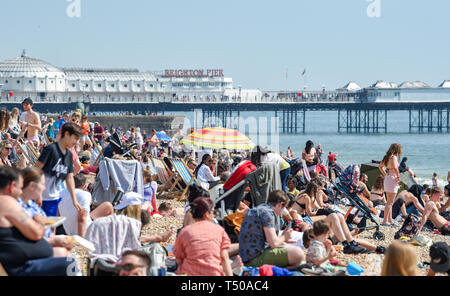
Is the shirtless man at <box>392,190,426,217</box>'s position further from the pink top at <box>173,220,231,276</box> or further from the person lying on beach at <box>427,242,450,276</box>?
the pink top at <box>173,220,231,276</box>

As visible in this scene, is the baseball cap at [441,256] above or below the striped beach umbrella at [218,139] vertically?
below

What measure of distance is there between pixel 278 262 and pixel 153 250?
1079 millimetres

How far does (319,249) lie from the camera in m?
5.50

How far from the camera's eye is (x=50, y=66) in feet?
311

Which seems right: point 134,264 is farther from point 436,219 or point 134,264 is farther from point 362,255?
point 436,219

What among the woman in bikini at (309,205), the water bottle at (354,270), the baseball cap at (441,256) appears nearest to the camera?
the baseball cap at (441,256)

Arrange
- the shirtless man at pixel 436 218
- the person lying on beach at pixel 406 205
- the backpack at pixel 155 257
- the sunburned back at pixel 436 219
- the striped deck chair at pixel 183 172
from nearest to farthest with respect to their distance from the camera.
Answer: the backpack at pixel 155 257, the shirtless man at pixel 436 218, the sunburned back at pixel 436 219, the person lying on beach at pixel 406 205, the striped deck chair at pixel 183 172

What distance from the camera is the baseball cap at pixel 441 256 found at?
186 inches

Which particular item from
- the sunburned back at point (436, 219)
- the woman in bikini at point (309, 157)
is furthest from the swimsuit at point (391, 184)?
the woman in bikini at point (309, 157)

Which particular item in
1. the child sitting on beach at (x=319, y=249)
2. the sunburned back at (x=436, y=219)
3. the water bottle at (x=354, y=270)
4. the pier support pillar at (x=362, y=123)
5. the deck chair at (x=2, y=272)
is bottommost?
the pier support pillar at (x=362, y=123)

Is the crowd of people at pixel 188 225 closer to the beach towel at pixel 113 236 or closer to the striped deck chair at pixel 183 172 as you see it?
the beach towel at pixel 113 236

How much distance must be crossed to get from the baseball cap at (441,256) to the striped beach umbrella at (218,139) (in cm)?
646

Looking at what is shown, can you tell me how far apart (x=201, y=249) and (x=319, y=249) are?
1.36 metres
